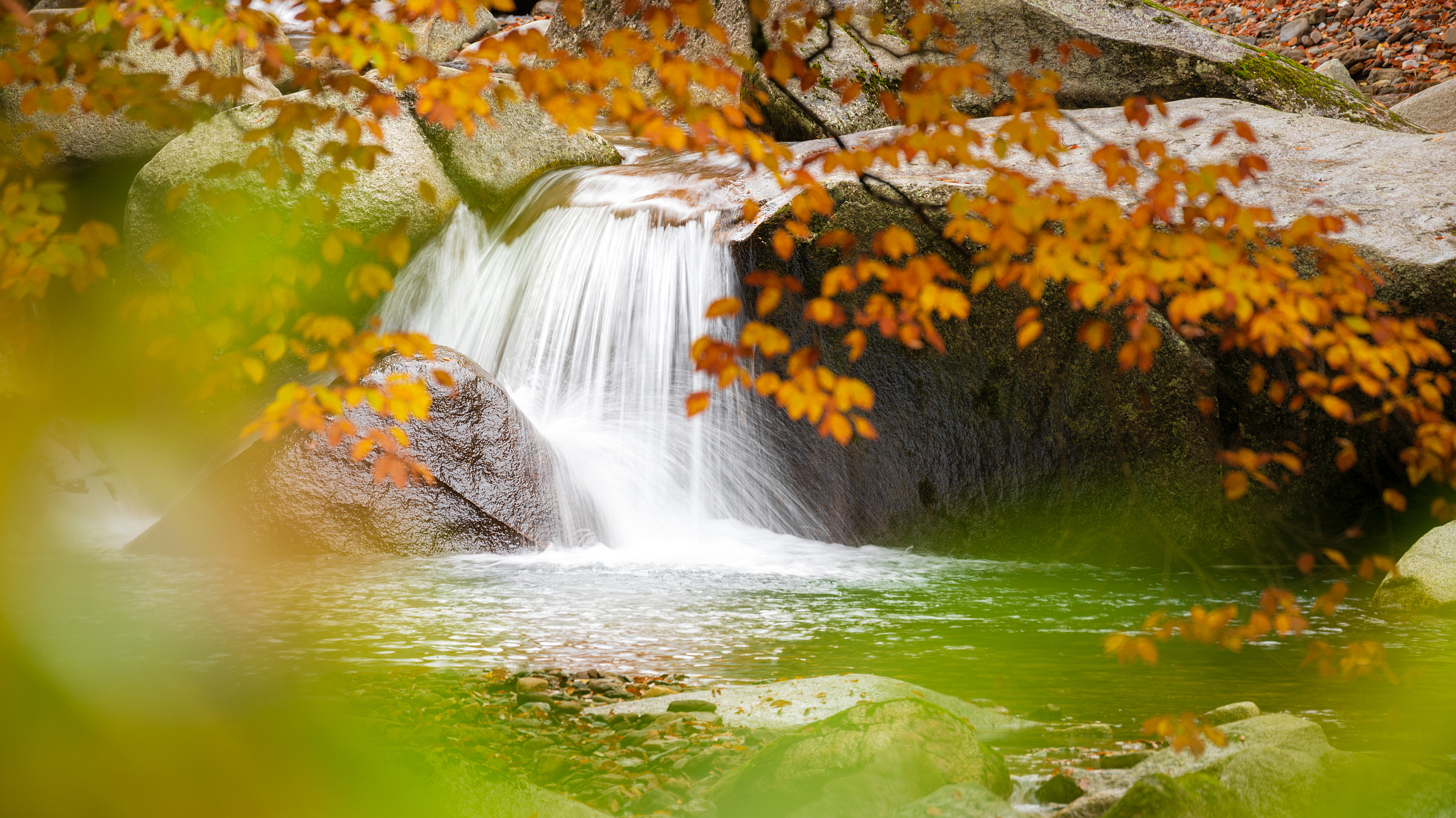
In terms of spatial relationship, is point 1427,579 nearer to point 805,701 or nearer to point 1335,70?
point 805,701

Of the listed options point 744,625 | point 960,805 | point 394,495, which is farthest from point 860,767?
point 394,495

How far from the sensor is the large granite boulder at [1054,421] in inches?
280

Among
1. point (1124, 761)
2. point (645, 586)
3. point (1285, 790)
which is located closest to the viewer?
point (1285, 790)

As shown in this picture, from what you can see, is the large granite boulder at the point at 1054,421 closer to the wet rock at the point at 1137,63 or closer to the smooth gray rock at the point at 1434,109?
the wet rock at the point at 1137,63

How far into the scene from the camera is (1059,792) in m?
3.17

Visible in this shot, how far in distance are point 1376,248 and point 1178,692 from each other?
384 centimetres

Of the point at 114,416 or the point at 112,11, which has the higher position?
the point at 112,11

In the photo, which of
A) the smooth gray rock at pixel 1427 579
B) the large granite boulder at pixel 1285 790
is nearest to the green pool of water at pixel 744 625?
the smooth gray rock at pixel 1427 579

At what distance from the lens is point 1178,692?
4.29 meters

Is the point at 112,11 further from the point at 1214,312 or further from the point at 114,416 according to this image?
the point at 114,416

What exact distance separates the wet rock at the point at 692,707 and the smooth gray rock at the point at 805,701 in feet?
0.09

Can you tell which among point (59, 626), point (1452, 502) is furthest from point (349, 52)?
point (1452, 502)

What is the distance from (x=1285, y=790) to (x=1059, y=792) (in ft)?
1.99

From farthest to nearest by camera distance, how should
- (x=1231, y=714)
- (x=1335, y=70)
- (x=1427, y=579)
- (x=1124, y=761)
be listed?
(x=1335, y=70) → (x=1427, y=579) → (x=1231, y=714) → (x=1124, y=761)
